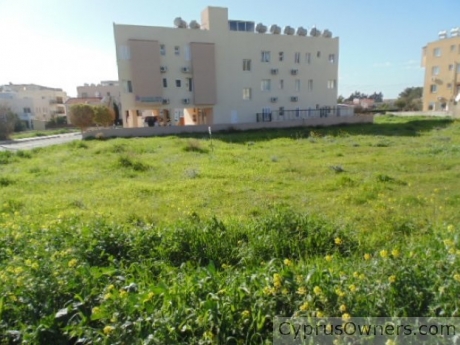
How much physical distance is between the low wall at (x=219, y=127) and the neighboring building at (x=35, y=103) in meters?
39.8

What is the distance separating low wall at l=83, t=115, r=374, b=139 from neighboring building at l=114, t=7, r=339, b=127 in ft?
14.3

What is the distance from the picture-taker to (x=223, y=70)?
3397 centimetres

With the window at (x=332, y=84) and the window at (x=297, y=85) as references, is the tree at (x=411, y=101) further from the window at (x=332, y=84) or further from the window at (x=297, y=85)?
the window at (x=297, y=85)

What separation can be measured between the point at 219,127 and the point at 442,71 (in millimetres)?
44389

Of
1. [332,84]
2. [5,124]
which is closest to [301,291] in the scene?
[332,84]

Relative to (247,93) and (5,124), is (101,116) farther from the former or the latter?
(247,93)

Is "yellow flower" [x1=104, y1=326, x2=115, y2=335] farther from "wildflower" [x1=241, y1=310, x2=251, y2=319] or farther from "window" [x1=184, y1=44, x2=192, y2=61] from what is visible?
"window" [x1=184, y1=44, x2=192, y2=61]

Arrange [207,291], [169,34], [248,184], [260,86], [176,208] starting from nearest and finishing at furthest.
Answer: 1. [207,291]
2. [176,208]
3. [248,184]
4. [169,34]
5. [260,86]

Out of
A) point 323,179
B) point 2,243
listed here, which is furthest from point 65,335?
point 323,179

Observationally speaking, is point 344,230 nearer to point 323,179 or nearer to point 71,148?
point 323,179

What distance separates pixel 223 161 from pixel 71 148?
1164 centimetres

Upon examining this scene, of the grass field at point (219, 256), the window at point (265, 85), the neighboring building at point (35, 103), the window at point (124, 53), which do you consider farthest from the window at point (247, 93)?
the neighboring building at point (35, 103)

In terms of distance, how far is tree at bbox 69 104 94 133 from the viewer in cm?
3484

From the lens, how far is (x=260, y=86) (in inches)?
1405
